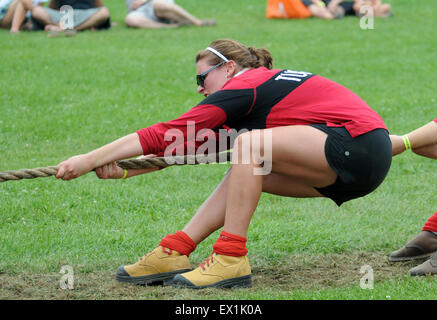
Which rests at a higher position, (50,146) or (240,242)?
(240,242)

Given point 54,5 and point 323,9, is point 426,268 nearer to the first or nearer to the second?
point 54,5

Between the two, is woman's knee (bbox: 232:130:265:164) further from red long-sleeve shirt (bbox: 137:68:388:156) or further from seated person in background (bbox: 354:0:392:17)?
seated person in background (bbox: 354:0:392:17)

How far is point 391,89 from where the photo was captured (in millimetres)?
9078

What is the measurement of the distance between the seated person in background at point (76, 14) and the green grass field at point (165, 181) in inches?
12.2

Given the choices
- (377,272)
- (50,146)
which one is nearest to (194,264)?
(377,272)

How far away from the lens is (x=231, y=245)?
3.76 meters

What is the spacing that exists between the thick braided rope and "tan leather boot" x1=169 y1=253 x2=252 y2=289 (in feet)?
1.73

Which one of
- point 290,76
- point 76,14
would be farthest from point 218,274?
point 76,14

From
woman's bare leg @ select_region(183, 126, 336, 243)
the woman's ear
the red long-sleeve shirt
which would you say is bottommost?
woman's bare leg @ select_region(183, 126, 336, 243)

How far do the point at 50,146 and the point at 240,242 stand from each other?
12.7 feet

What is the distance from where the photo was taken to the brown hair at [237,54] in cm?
407

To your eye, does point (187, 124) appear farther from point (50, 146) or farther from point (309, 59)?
point (309, 59)

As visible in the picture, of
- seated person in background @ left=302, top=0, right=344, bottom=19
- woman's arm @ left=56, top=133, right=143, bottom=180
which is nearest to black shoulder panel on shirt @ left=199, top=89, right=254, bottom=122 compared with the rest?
woman's arm @ left=56, top=133, right=143, bottom=180

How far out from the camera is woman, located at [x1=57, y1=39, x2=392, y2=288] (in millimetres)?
3629
